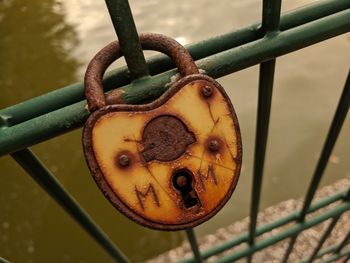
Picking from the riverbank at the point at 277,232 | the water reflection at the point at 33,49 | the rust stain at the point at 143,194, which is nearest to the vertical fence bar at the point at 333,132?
the rust stain at the point at 143,194

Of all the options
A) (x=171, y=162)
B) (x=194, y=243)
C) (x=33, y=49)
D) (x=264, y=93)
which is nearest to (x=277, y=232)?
(x=194, y=243)

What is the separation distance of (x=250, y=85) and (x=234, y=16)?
1031 mm

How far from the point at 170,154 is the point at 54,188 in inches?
8.3

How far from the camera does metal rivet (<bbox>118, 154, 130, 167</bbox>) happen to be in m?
0.42

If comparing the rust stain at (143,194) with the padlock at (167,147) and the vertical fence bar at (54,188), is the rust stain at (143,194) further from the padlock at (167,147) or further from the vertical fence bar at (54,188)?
the vertical fence bar at (54,188)

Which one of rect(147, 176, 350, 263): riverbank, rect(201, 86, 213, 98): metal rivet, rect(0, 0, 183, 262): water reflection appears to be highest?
rect(0, 0, 183, 262): water reflection

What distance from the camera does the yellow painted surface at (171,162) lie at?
419mm

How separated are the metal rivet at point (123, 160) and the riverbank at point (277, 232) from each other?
58.2 inches

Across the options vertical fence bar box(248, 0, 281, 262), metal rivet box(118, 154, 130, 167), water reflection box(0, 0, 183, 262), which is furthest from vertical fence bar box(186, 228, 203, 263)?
water reflection box(0, 0, 183, 262)

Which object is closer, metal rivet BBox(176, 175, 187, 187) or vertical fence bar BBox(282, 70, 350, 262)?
metal rivet BBox(176, 175, 187, 187)

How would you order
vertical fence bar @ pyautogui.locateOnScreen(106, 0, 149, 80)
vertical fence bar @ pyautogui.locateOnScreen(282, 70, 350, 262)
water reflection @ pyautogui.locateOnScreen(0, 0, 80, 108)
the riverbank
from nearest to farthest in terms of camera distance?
vertical fence bar @ pyautogui.locateOnScreen(106, 0, 149, 80)
vertical fence bar @ pyautogui.locateOnScreen(282, 70, 350, 262)
the riverbank
water reflection @ pyautogui.locateOnScreen(0, 0, 80, 108)

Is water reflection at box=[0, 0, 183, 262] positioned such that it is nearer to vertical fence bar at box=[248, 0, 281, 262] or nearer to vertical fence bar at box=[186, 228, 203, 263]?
vertical fence bar at box=[186, 228, 203, 263]

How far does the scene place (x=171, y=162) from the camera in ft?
1.44

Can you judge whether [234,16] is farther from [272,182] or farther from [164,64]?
[164,64]
